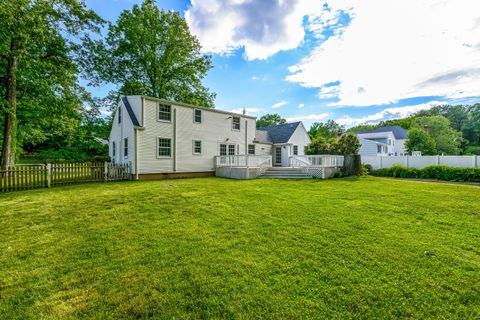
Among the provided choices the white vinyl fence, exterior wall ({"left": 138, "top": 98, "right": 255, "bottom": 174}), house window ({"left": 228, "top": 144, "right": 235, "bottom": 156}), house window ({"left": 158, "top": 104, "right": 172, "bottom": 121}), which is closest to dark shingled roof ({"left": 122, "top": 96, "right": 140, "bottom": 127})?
exterior wall ({"left": 138, "top": 98, "right": 255, "bottom": 174})

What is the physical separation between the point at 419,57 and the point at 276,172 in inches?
438

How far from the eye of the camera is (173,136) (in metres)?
14.3

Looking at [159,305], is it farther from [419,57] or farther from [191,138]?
[419,57]

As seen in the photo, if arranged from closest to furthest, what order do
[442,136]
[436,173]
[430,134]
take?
[436,173]
[442,136]
[430,134]

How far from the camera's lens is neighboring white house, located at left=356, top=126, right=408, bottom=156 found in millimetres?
29328

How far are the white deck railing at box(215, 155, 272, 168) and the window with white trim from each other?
12.8 feet

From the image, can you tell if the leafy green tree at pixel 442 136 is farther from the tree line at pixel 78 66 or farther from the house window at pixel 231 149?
the tree line at pixel 78 66

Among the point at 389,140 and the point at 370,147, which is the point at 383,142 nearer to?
the point at 389,140

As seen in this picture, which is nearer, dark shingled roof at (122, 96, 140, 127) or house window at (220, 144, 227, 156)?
dark shingled roof at (122, 96, 140, 127)

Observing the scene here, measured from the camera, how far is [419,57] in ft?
40.9

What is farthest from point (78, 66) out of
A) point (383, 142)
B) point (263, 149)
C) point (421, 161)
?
point (383, 142)

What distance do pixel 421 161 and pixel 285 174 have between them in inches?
470

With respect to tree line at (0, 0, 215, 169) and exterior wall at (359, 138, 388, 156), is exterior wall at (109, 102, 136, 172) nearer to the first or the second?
tree line at (0, 0, 215, 169)

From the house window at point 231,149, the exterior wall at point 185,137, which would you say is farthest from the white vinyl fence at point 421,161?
the house window at point 231,149
